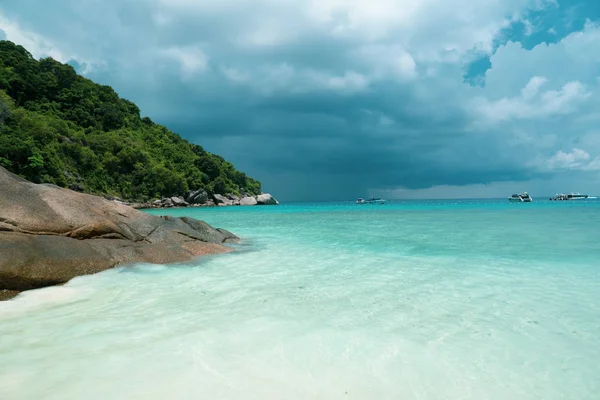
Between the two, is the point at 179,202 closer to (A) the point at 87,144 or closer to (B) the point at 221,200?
(B) the point at 221,200

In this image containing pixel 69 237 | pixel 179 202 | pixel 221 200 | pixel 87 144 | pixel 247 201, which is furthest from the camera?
pixel 247 201

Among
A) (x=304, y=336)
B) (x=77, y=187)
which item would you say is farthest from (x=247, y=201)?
(x=304, y=336)

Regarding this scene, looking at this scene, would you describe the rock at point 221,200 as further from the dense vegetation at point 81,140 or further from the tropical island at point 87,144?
the dense vegetation at point 81,140

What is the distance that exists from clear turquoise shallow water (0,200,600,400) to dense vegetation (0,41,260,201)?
50498 millimetres

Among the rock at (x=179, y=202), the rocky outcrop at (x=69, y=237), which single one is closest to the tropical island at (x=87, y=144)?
the rock at (x=179, y=202)

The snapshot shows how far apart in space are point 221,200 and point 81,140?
3726 centimetres

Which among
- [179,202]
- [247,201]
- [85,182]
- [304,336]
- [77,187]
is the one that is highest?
Result: [85,182]

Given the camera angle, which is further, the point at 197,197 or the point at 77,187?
the point at 197,197

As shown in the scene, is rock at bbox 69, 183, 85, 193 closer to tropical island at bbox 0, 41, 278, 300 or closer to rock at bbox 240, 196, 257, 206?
tropical island at bbox 0, 41, 278, 300

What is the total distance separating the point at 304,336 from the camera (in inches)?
198

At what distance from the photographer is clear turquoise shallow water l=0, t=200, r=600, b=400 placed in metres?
3.66

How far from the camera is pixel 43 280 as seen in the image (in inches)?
287

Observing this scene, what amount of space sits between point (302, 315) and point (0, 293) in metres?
5.87

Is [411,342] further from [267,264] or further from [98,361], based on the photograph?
[267,264]
